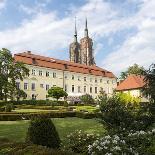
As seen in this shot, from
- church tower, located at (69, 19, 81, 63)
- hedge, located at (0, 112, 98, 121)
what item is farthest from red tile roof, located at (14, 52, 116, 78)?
hedge, located at (0, 112, 98, 121)

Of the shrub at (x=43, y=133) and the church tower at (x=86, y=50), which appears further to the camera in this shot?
the church tower at (x=86, y=50)

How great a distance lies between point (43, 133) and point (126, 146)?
339 centimetres

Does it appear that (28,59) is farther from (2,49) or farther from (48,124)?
(48,124)

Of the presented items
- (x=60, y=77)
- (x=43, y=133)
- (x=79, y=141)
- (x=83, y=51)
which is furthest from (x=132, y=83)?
(x=43, y=133)

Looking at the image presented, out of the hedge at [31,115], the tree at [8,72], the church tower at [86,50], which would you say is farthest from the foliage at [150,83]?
the church tower at [86,50]

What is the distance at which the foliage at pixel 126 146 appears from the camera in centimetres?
989

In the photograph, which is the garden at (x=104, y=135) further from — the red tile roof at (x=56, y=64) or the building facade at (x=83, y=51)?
the building facade at (x=83, y=51)

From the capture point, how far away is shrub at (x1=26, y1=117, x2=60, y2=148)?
12.5 meters

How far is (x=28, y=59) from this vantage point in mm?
70750

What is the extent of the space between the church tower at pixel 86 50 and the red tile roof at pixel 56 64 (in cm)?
3012

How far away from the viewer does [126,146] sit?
33.9ft

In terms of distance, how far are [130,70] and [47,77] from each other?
2886 centimetres

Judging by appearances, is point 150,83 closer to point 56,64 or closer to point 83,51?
point 56,64

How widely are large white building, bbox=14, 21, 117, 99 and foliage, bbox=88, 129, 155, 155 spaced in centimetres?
5873
